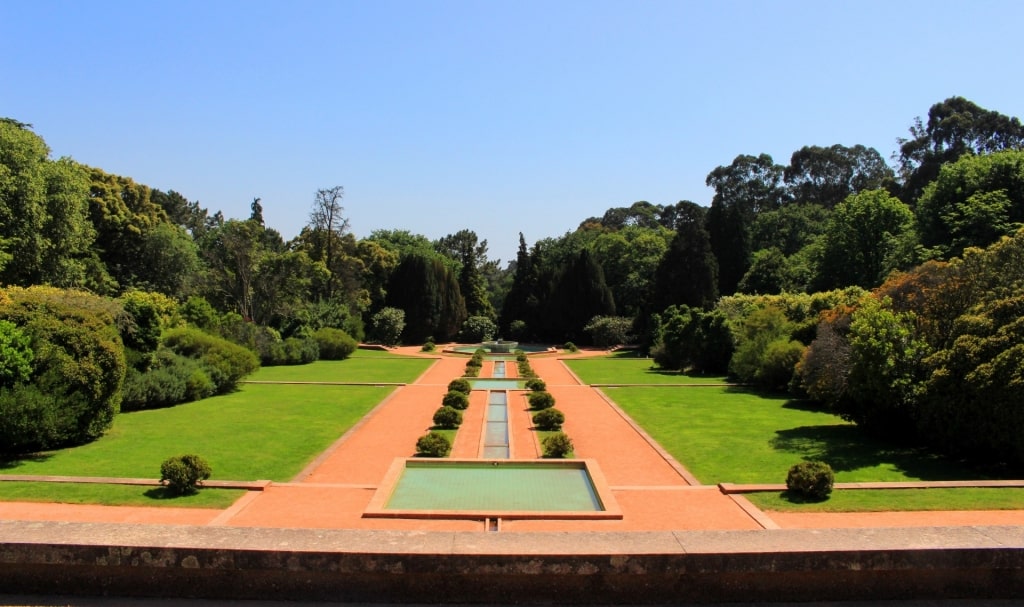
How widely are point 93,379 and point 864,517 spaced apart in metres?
15.2

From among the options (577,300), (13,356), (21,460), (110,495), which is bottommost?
(21,460)

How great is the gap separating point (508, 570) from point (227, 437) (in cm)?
1420

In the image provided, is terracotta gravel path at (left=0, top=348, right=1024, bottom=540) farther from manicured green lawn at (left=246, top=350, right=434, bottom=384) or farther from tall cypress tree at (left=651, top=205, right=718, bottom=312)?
tall cypress tree at (left=651, top=205, right=718, bottom=312)

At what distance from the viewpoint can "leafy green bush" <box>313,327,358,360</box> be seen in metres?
41.9

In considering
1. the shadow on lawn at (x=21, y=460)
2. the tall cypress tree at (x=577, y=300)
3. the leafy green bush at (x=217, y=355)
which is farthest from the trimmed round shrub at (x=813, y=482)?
the tall cypress tree at (x=577, y=300)

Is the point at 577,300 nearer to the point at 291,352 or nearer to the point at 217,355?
the point at 291,352

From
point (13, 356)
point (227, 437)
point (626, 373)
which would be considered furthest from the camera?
point (626, 373)

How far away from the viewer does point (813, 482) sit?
11305mm

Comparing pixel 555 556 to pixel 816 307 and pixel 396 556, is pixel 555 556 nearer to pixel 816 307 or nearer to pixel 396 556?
pixel 396 556

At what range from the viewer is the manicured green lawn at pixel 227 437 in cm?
1326

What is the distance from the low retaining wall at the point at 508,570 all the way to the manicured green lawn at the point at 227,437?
8978 mm

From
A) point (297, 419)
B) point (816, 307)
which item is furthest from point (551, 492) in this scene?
point (816, 307)

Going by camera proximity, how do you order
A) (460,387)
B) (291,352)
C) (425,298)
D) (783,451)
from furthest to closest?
1. (425,298)
2. (291,352)
3. (460,387)
4. (783,451)

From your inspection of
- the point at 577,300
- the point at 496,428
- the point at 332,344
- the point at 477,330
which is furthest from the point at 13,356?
the point at 577,300
